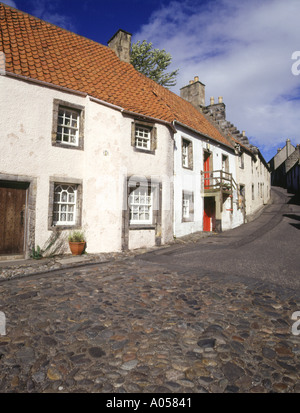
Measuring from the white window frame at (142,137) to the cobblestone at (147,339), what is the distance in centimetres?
726

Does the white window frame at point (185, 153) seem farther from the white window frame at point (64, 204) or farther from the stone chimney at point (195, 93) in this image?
the stone chimney at point (195, 93)

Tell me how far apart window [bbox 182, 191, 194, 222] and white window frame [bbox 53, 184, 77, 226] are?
6.48 metres

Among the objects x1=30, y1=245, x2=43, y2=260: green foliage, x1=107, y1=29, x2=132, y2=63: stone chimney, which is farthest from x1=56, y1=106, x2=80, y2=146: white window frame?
x1=107, y1=29, x2=132, y2=63: stone chimney

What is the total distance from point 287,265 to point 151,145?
24.3ft

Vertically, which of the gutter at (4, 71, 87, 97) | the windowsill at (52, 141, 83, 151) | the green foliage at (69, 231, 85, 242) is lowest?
the green foliage at (69, 231, 85, 242)

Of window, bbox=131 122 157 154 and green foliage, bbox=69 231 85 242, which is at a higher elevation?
window, bbox=131 122 157 154

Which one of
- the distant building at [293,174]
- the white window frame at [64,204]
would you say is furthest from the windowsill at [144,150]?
the distant building at [293,174]

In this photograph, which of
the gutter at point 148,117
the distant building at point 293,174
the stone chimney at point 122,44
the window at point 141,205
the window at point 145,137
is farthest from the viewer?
the distant building at point 293,174

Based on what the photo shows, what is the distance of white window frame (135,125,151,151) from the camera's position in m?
10.9

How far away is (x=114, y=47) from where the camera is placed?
46.0ft

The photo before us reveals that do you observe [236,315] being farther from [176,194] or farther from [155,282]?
[176,194]

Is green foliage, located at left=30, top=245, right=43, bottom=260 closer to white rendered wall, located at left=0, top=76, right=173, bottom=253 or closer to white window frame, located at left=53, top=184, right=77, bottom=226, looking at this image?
white rendered wall, located at left=0, top=76, right=173, bottom=253

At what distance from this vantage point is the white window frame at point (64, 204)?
29.7 feet
